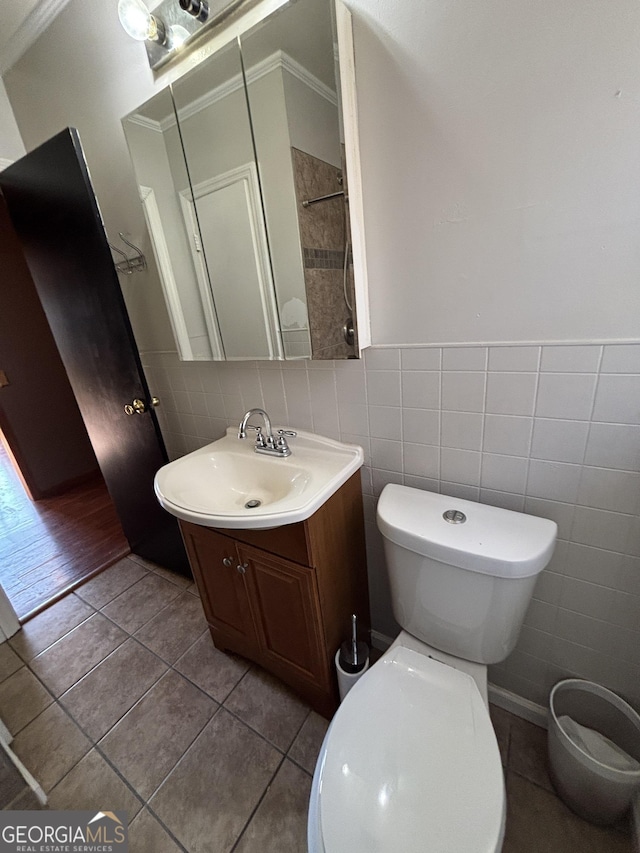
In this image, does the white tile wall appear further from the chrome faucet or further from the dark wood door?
the dark wood door

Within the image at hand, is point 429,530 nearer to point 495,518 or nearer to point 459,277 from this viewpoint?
point 495,518

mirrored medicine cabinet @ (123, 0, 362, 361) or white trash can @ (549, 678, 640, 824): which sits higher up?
mirrored medicine cabinet @ (123, 0, 362, 361)

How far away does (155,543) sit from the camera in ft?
6.31

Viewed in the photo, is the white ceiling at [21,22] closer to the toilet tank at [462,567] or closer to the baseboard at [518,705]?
the toilet tank at [462,567]

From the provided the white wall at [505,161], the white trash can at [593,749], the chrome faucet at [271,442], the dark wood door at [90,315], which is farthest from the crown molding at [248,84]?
the white trash can at [593,749]

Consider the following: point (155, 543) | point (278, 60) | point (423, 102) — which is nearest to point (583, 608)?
point (423, 102)

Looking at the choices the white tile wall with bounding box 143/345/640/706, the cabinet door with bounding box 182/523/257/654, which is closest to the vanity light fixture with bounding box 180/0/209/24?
the white tile wall with bounding box 143/345/640/706

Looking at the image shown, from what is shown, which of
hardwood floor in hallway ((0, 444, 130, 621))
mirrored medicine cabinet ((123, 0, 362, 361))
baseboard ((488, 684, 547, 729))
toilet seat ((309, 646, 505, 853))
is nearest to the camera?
toilet seat ((309, 646, 505, 853))

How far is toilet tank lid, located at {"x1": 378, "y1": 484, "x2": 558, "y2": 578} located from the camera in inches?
30.3

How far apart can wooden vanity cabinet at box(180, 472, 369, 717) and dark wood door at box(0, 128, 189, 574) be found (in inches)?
24.3

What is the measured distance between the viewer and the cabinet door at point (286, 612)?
1.03 m

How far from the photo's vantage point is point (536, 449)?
875 mm

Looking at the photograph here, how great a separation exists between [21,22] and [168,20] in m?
0.79

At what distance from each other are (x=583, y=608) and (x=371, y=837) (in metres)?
0.74
